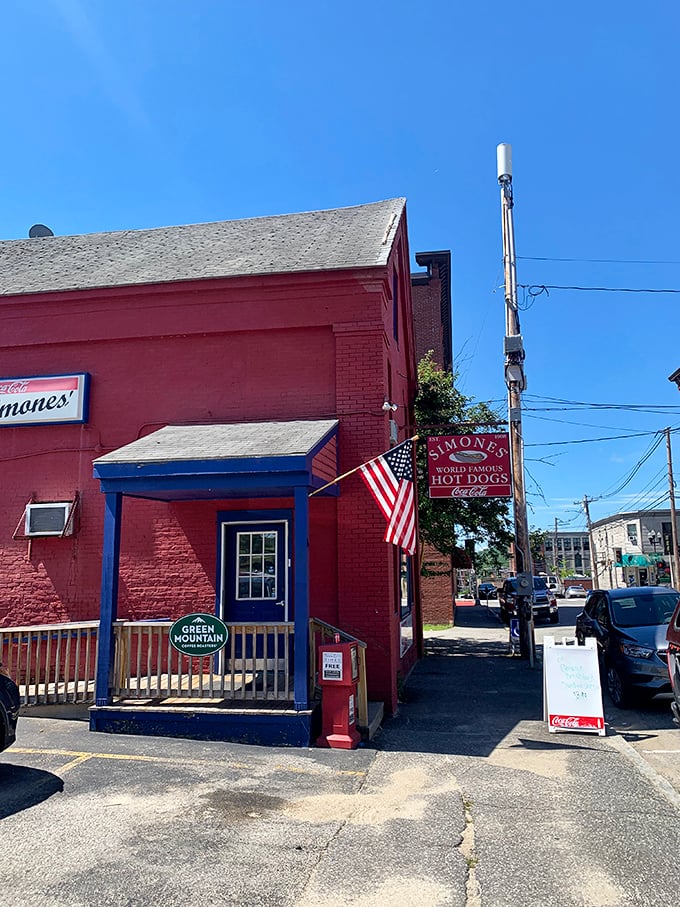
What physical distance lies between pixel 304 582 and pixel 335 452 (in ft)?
7.61

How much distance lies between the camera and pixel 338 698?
744 centimetres

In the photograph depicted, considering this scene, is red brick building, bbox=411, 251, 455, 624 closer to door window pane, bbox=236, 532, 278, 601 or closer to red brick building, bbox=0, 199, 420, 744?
red brick building, bbox=0, 199, 420, 744

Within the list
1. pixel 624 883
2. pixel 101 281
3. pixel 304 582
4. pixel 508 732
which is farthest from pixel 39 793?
pixel 101 281

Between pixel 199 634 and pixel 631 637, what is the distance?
6.09 metres

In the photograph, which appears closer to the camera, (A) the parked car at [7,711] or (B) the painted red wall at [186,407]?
(A) the parked car at [7,711]

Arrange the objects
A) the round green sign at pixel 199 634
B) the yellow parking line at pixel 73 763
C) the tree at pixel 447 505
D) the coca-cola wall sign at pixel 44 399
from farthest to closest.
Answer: the tree at pixel 447 505 < the coca-cola wall sign at pixel 44 399 < the round green sign at pixel 199 634 < the yellow parking line at pixel 73 763

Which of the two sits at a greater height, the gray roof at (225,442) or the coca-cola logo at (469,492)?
the gray roof at (225,442)

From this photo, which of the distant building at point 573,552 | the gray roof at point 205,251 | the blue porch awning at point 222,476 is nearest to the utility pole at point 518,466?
the gray roof at point 205,251

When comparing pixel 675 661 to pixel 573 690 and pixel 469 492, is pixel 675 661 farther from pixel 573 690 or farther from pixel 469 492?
pixel 469 492

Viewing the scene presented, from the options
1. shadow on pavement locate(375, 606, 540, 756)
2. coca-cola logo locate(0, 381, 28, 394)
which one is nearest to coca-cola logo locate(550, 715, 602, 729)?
shadow on pavement locate(375, 606, 540, 756)

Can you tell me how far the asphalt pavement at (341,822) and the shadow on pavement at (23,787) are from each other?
1.0 inches

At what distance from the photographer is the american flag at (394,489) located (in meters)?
8.39

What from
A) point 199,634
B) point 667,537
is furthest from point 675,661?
point 667,537

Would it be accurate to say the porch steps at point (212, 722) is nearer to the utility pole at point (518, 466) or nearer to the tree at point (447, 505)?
the utility pole at point (518, 466)
